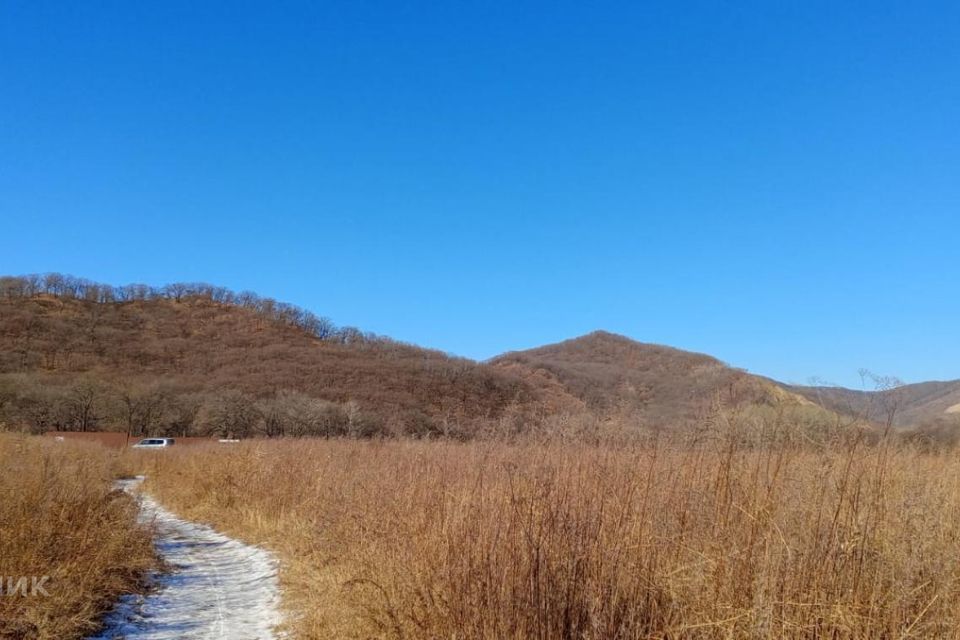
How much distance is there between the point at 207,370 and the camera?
76000 mm

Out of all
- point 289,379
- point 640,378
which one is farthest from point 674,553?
point 289,379

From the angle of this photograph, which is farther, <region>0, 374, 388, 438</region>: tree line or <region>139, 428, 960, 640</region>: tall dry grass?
<region>0, 374, 388, 438</region>: tree line

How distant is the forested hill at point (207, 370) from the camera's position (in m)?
45.7

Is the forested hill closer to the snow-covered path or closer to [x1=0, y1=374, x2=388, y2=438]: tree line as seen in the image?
[x1=0, y1=374, x2=388, y2=438]: tree line

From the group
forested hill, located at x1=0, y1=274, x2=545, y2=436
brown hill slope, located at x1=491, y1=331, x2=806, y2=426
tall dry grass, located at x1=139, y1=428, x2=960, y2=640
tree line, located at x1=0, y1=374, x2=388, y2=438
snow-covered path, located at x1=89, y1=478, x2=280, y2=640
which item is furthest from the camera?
forested hill, located at x1=0, y1=274, x2=545, y2=436

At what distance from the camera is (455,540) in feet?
13.8

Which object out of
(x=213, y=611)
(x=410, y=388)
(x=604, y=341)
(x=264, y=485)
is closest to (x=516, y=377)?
(x=410, y=388)

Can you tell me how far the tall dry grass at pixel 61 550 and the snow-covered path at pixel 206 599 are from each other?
0.79ft

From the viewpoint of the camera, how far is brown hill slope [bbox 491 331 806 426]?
14.5ft

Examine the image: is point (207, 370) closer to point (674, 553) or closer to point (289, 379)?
point (289, 379)

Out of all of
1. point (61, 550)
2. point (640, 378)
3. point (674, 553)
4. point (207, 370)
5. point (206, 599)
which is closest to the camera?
point (674, 553)

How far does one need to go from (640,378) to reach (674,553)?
68818 mm

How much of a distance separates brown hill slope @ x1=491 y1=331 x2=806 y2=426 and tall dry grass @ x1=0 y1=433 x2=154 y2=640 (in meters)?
4.54

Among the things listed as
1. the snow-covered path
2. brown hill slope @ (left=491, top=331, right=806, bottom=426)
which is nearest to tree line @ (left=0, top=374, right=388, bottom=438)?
brown hill slope @ (left=491, top=331, right=806, bottom=426)
